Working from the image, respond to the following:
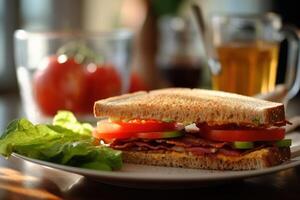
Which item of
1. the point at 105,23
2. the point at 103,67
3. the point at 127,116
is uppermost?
the point at 127,116

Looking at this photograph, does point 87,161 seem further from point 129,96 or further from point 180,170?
point 129,96

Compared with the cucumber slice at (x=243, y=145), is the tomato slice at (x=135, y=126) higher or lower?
higher

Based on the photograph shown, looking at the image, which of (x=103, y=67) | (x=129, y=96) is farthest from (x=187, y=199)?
(x=103, y=67)

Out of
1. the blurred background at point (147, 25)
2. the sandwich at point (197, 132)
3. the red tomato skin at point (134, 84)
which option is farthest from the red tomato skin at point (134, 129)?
the red tomato skin at point (134, 84)

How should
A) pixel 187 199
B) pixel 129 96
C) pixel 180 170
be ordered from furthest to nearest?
pixel 129 96 < pixel 180 170 < pixel 187 199

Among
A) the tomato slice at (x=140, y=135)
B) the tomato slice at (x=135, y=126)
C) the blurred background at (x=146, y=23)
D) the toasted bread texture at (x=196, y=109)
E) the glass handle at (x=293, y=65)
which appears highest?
the toasted bread texture at (x=196, y=109)

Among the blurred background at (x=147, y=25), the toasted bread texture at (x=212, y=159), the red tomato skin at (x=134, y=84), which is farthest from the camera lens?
the blurred background at (x=147, y=25)

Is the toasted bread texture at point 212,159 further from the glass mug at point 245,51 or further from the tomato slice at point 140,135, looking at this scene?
the glass mug at point 245,51

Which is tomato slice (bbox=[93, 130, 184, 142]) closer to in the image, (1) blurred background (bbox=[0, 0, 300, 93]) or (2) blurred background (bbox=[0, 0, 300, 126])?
(2) blurred background (bbox=[0, 0, 300, 126])
